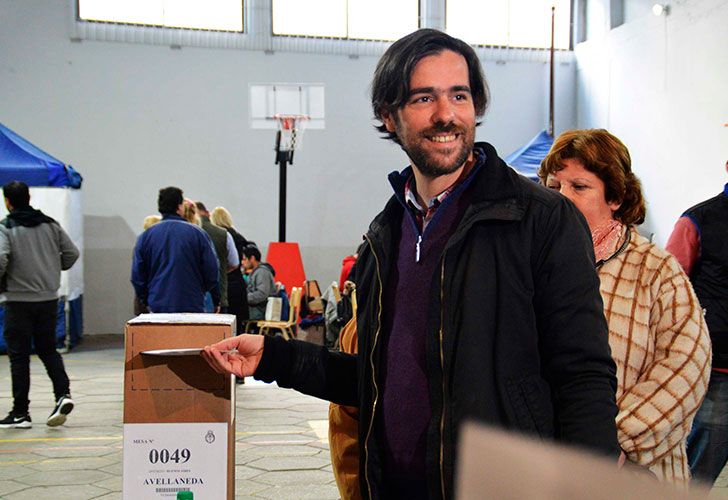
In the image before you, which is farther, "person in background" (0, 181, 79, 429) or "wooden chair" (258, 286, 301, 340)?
"wooden chair" (258, 286, 301, 340)

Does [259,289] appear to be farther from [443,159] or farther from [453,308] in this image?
[453,308]

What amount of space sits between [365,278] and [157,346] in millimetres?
543

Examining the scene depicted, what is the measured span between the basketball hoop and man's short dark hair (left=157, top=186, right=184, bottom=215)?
6746 millimetres

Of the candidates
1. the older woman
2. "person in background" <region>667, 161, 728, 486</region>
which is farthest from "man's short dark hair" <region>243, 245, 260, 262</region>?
the older woman

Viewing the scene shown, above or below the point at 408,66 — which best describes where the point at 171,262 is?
below

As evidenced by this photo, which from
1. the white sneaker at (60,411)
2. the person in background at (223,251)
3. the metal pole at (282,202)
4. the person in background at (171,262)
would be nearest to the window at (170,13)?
the metal pole at (282,202)

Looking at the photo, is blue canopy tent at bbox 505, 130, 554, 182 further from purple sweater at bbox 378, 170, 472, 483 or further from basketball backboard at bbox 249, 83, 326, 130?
purple sweater at bbox 378, 170, 472, 483

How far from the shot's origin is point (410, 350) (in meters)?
1.77

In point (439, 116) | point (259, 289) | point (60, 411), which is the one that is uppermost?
point (439, 116)

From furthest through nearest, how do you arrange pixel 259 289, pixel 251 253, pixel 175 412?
pixel 251 253, pixel 259 289, pixel 175 412

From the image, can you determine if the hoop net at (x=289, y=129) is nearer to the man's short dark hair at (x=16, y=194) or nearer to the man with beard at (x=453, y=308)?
the man's short dark hair at (x=16, y=194)

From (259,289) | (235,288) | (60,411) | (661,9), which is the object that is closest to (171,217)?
(60,411)

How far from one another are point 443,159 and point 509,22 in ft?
44.7

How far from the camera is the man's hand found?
199 centimetres
